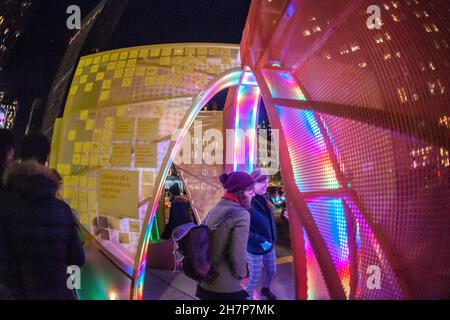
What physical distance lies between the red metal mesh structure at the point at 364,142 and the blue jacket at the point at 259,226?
2.11ft

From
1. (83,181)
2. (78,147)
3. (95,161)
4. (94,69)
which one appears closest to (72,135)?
(78,147)

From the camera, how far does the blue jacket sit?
2.85 meters

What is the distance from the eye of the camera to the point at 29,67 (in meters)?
3.21

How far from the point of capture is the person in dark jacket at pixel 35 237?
1633 millimetres

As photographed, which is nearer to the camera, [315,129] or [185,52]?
[315,129]

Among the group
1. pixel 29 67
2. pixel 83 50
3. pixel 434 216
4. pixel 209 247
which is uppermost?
pixel 83 50

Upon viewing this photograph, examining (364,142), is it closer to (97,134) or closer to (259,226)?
Answer: (259,226)

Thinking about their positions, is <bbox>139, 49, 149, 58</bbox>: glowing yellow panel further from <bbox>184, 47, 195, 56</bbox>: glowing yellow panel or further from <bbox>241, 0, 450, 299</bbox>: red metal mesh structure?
<bbox>241, 0, 450, 299</bbox>: red metal mesh structure

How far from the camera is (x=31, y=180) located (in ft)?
5.53

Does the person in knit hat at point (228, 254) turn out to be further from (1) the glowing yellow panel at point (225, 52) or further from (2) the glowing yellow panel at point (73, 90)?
(2) the glowing yellow panel at point (73, 90)
